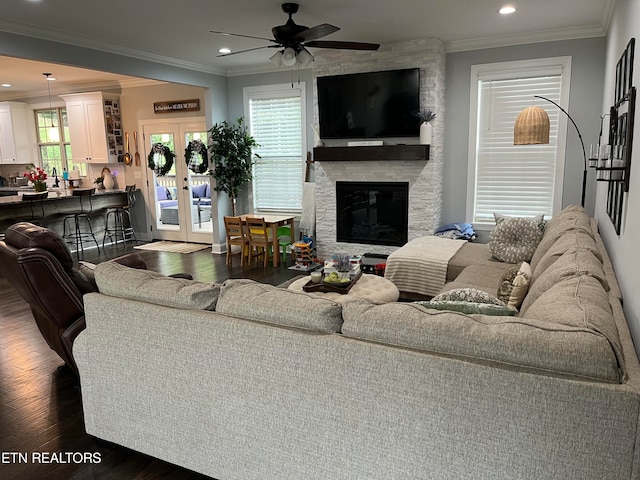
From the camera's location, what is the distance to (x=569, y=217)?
3732mm

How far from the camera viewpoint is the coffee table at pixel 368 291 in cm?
361

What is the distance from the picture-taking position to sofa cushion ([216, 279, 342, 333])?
1.76 meters

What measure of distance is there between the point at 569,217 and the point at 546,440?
281cm

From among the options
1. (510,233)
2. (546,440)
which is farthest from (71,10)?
(546,440)

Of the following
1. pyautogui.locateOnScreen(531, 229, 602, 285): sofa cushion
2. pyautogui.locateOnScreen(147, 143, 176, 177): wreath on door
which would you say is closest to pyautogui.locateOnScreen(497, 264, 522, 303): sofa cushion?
pyautogui.locateOnScreen(531, 229, 602, 285): sofa cushion

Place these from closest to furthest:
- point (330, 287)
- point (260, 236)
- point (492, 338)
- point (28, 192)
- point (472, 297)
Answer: point (492, 338)
point (472, 297)
point (330, 287)
point (260, 236)
point (28, 192)

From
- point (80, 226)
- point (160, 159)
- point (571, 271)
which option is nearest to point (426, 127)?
point (571, 271)

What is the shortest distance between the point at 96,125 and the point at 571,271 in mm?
8169

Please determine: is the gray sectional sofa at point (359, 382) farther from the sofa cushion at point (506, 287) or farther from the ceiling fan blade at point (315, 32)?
the ceiling fan blade at point (315, 32)

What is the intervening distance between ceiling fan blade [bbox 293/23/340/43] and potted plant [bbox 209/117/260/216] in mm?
2892

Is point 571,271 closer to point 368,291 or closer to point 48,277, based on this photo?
point 368,291

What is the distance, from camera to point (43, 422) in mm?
2658

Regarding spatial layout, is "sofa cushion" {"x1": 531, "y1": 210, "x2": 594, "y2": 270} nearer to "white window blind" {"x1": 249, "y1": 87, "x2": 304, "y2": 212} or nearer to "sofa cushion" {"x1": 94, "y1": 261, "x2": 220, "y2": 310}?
"sofa cushion" {"x1": 94, "y1": 261, "x2": 220, "y2": 310}

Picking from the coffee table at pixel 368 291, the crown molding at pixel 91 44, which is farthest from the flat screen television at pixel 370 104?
the coffee table at pixel 368 291
